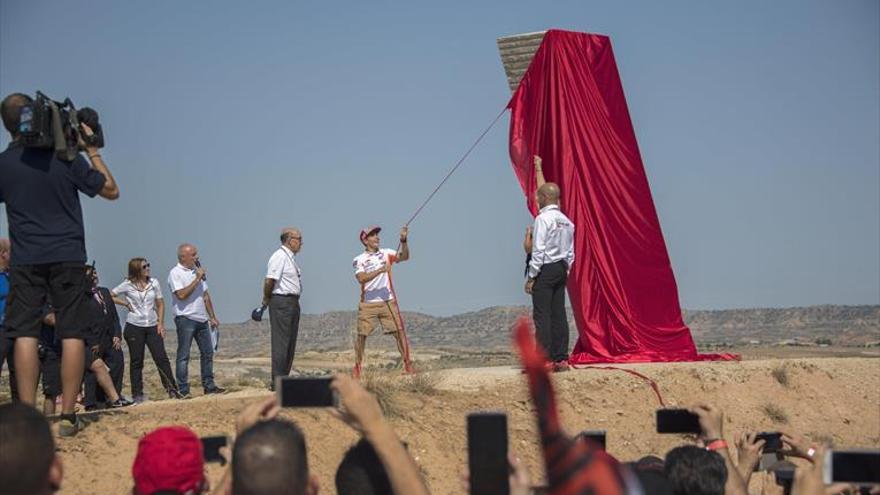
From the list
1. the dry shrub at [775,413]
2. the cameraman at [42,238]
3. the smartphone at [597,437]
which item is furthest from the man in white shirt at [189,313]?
the smartphone at [597,437]

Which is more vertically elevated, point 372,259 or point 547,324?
point 372,259

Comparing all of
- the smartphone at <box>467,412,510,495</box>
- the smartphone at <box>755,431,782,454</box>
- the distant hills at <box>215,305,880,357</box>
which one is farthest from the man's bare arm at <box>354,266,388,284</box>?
the distant hills at <box>215,305,880,357</box>

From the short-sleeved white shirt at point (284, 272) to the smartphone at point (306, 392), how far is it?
7.40 metres

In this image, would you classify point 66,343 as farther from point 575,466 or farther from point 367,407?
point 575,466

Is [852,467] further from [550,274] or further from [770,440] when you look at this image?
[550,274]

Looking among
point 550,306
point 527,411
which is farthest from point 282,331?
point 550,306

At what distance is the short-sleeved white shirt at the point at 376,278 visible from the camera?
1149cm

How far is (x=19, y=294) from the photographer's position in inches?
259

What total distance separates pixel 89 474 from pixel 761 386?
24.5ft

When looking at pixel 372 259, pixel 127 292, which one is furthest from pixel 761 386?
pixel 127 292

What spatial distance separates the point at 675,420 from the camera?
162 inches

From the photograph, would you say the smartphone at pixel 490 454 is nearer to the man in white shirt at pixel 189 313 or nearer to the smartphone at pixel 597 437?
the smartphone at pixel 597 437

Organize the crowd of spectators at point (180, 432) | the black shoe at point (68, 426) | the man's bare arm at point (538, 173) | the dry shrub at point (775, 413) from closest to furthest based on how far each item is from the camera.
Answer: the crowd of spectators at point (180, 432), the black shoe at point (68, 426), the dry shrub at point (775, 413), the man's bare arm at point (538, 173)

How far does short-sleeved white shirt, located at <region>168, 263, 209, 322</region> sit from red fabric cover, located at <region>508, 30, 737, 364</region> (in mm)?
3764
